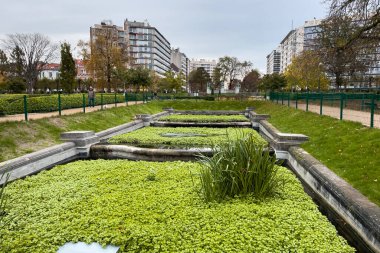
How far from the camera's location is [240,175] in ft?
15.1

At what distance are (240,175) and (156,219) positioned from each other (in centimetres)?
156

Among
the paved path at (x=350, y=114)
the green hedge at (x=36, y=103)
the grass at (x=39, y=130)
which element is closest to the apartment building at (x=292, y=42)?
the paved path at (x=350, y=114)

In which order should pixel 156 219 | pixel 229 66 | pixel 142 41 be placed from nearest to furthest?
pixel 156 219 < pixel 229 66 < pixel 142 41

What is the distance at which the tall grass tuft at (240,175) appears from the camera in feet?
15.0

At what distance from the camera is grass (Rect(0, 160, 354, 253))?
332 cm

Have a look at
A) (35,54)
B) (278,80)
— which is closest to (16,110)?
(35,54)

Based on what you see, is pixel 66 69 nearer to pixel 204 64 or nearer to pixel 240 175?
pixel 240 175

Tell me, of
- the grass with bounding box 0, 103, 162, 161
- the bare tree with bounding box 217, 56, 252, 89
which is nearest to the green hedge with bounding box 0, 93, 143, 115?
the grass with bounding box 0, 103, 162, 161

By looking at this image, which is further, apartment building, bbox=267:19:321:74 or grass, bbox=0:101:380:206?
apartment building, bbox=267:19:321:74

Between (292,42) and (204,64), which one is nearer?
(292,42)

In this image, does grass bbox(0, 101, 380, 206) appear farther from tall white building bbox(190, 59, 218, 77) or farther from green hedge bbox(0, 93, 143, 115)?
tall white building bbox(190, 59, 218, 77)

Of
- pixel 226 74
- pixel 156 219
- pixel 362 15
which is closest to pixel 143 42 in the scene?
pixel 226 74

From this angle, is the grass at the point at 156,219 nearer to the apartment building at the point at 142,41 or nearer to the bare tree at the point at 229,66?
the bare tree at the point at 229,66

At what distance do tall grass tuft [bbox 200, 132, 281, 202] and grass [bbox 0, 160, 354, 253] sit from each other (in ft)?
0.67
